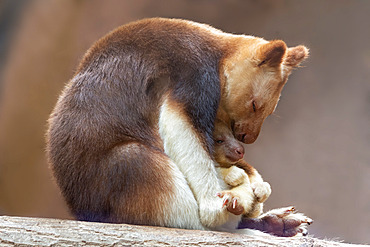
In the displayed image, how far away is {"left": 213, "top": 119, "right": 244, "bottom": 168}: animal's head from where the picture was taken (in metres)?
2.75

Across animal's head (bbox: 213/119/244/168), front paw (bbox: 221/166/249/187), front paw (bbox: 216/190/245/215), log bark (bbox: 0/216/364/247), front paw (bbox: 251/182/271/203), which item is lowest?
log bark (bbox: 0/216/364/247)

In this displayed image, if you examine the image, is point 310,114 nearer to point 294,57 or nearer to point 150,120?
point 294,57

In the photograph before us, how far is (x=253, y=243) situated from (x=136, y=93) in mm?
1013

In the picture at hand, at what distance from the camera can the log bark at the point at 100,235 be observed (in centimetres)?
217

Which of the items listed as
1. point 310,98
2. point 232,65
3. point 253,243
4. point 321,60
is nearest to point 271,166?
point 310,98

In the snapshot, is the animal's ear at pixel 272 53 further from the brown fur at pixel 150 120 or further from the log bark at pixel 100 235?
the log bark at pixel 100 235

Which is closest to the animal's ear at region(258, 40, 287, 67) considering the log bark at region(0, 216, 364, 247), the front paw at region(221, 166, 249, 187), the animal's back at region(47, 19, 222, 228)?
the animal's back at region(47, 19, 222, 228)

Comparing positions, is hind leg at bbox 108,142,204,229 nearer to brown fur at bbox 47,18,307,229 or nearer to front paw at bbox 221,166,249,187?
brown fur at bbox 47,18,307,229

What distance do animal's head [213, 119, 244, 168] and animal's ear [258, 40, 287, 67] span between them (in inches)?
19.4

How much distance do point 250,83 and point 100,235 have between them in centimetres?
127

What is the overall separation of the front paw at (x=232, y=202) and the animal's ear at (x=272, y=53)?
855 mm

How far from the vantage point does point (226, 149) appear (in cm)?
277

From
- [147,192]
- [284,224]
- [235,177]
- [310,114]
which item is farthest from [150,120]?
[310,114]

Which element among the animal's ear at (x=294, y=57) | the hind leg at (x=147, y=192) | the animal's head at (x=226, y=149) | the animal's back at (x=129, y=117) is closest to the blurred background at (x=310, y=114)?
the animal's ear at (x=294, y=57)
